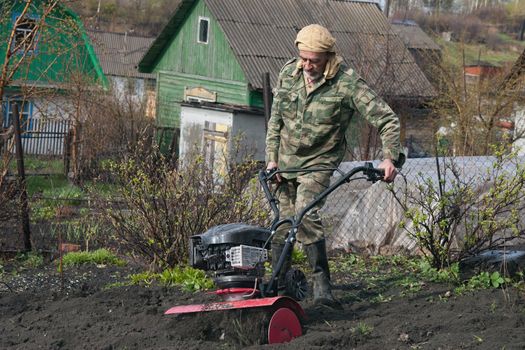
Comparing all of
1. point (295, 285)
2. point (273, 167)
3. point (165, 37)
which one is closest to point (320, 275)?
point (295, 285)

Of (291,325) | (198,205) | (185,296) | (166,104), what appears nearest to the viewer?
(291,325)

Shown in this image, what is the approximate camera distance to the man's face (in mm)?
5996

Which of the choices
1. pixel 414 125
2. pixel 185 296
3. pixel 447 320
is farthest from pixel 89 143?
pixel 447 320

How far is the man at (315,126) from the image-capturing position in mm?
6016

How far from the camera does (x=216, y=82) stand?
2984 cm

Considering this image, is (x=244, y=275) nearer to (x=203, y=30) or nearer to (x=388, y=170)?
(x=388, y=170)

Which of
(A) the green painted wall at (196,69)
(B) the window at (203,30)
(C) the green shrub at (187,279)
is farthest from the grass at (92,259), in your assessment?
(B) the window at (203,30)

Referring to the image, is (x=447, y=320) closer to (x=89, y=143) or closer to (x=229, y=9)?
(x=89, y=143)

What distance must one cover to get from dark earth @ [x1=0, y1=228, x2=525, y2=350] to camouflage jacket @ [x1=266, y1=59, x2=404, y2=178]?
1.02 metres

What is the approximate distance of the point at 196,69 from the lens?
31016mm

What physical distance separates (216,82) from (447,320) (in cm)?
2464

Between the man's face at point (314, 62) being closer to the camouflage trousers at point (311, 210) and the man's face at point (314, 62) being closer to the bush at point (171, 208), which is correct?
the camouflage trousers at point (311, 210)

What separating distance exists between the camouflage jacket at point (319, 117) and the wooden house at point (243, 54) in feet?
53.3

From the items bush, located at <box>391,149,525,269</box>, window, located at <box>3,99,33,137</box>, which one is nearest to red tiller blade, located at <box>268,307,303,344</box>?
bush, located at <box>391,149,525,269</box>
